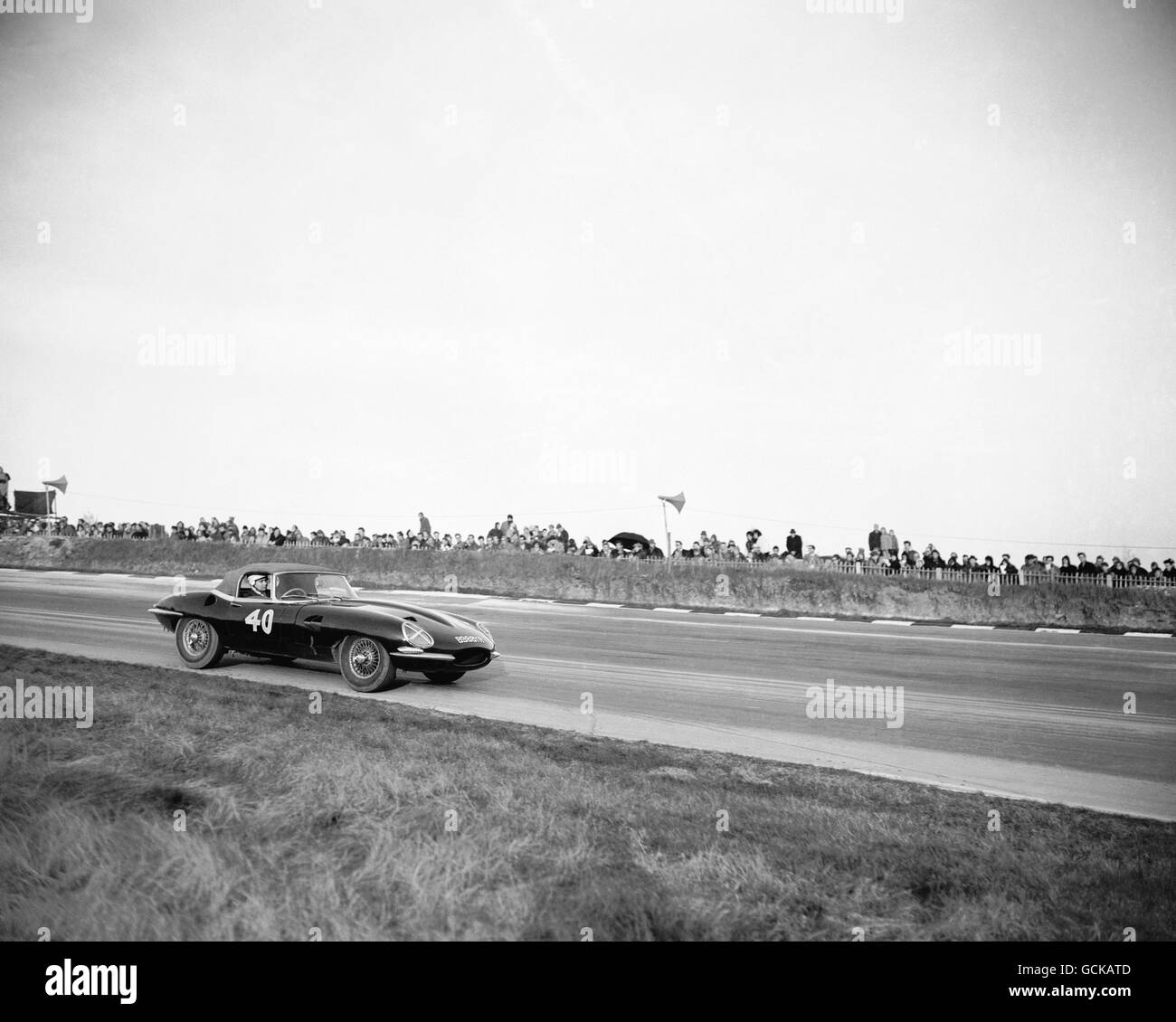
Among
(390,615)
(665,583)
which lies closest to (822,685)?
(390,615)

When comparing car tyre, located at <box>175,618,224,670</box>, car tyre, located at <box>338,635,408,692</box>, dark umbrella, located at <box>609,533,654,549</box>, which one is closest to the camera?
car tyre, located at <box>338,635,408,692</box>

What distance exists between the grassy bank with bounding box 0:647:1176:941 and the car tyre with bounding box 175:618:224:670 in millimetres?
4097

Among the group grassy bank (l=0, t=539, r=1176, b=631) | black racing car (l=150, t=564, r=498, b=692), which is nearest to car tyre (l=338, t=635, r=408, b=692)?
black racing car (l=150, t=564, r=498, b=692)

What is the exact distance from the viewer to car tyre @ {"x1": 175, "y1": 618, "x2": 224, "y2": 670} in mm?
→ 10977

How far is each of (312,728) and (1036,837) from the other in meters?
5.66

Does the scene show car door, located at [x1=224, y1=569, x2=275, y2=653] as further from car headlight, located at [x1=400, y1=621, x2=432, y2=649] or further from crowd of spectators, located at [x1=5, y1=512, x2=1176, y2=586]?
crowd of spectators, located at [x1=5, y1=512, x2=1176, y2=586]

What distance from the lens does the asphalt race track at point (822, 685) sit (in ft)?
24.5

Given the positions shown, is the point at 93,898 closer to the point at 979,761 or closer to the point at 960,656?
the point at 979,761

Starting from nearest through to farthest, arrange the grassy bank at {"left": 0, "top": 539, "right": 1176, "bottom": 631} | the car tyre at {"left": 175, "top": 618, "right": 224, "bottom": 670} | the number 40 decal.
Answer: the number 40 decal → the car tyre at {"left": 175, "top": 618, "right": 224, "bottom": 670} → the grassy bank at {"left": 0, "top": 539, "right": 1176, "bottom": 631}

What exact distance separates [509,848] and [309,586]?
23.4 feet

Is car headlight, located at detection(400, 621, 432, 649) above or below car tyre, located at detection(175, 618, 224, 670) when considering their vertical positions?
above

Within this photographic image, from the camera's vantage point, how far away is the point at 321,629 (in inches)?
394

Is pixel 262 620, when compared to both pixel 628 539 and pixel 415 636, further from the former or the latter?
pixel 628 539

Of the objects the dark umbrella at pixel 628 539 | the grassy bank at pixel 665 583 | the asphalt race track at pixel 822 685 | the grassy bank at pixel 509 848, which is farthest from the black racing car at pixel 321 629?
the dark umbrella at pixel 628 539
